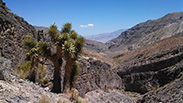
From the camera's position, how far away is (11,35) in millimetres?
12742

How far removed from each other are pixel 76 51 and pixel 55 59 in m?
1.60

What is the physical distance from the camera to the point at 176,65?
2861cm

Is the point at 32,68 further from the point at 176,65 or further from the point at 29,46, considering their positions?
the point at 176,65

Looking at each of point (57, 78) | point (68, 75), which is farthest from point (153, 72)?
point (57, 78)

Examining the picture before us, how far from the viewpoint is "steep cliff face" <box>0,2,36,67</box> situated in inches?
464

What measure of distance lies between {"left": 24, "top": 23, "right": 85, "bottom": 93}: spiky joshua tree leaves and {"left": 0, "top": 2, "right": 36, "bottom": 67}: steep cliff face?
3.75 ft

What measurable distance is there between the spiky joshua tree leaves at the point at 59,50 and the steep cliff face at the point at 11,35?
1145 millimetres

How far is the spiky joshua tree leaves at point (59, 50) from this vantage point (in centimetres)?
1167

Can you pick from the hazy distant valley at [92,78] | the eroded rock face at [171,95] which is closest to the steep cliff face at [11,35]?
the hazy distant valley at [92,78]

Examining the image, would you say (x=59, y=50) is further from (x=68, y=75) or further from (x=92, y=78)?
(x=92, y=78)

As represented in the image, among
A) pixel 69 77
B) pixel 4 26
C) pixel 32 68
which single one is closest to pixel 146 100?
pixel 69 77

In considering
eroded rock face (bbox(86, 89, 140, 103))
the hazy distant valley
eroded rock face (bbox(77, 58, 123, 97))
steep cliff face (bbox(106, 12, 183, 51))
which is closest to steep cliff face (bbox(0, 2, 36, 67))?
the hazy distant valley

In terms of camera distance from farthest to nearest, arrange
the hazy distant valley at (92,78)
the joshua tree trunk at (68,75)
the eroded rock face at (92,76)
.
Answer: the eroded rock face at (92,76) → the joshua tree trunk at (68,75) → the hazy distant valley at (92,78)

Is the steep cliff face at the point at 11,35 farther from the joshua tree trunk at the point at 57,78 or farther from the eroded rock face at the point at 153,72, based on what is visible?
the eroded rock face at the point at 153,72
